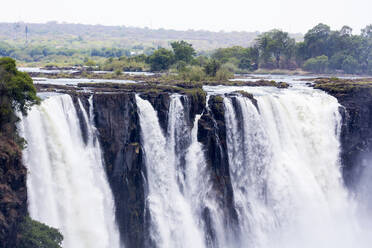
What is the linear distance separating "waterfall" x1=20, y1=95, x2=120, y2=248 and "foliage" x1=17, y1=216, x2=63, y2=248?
1368 millimetres

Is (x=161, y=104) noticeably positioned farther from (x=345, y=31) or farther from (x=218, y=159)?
(x=345, y=31)

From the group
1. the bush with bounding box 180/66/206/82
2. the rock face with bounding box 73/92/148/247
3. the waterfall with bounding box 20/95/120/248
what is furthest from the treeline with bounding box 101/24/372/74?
the waterfall with bounding box 20/95/120/248

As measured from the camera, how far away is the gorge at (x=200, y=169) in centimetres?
2452

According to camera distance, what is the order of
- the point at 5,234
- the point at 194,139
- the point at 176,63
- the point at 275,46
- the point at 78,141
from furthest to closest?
the point at 275,46
the point at 176,63
the point at 194,139
the point at 78,141
the point at 5,234

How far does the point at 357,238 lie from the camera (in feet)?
111

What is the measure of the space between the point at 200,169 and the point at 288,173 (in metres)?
6.59

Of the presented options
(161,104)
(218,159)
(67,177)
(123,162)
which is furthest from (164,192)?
(67,177)

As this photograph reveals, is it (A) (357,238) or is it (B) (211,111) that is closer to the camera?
(B) (211,111)

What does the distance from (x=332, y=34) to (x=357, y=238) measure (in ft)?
177

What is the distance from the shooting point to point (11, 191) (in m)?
20.7

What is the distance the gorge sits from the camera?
2452cm

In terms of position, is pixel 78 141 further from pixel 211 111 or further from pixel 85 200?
pixel 211 111

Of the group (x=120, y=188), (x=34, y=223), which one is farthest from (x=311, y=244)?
(x=34, y=223)

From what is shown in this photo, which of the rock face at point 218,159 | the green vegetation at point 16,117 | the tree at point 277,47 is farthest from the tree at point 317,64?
the green vegetation at point 16,117
